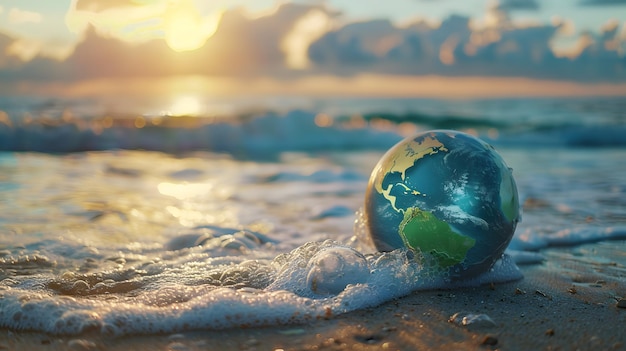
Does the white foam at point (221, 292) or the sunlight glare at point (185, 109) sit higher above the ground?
the sunlight glare at point (185, 109)

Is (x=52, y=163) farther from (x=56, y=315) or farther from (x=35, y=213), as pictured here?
(x=56, y=315)

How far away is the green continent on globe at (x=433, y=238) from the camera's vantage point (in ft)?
9.68

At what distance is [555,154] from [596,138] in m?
5.98

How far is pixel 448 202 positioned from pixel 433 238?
0.66ft

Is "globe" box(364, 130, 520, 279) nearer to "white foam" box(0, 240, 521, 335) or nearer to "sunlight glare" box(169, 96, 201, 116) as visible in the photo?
"white foam" box(0, 240, 521, 335)

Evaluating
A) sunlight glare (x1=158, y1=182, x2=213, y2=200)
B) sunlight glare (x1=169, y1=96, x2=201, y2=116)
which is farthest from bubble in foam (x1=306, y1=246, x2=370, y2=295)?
sunlight glare (x1=169, y1=96, x2=201, y2=116)

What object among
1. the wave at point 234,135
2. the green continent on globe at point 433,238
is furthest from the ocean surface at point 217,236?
the wave at point 234,135

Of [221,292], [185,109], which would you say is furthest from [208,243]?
[185,109]

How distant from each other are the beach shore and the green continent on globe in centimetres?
21

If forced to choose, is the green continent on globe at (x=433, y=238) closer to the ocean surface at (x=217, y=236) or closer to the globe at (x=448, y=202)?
the globe at (x=448, y=202)

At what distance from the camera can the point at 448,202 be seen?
2936mm

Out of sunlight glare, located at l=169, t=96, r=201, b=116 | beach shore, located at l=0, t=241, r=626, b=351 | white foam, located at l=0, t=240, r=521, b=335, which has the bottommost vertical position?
beach shore, located at l=0, t=241, r=626, b=351

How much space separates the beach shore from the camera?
7.79 feet

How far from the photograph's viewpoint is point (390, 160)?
3.13 m
